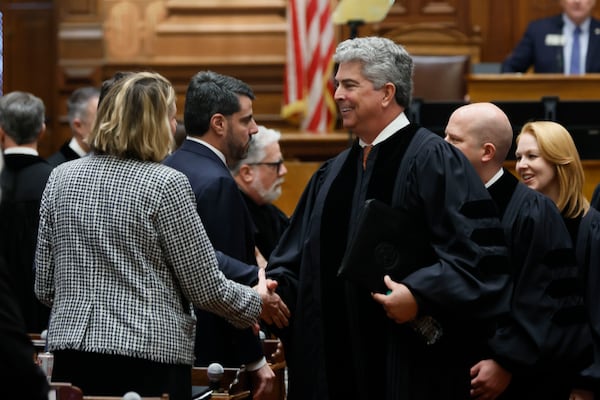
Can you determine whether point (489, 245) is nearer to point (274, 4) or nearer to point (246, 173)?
point (246, 173)

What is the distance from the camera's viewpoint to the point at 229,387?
400 cm

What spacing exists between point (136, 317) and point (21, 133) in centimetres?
268

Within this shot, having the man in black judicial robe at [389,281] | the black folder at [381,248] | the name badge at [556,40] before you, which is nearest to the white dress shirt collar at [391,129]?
the man in black judicial robe at [389,281]

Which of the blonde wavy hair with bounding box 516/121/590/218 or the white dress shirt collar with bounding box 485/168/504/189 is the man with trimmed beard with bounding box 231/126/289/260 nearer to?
the blonde wavy hair with bounding box 516/121/590/218

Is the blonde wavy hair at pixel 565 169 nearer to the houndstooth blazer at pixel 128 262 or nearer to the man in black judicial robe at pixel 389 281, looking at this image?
the man in black judicial robe at pixel 389 281

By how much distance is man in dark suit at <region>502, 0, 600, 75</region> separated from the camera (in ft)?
32.4

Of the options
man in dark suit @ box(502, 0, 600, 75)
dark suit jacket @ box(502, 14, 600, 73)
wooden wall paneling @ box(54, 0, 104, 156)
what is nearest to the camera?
man in dark suit @ box(502, 0, 600, 75)

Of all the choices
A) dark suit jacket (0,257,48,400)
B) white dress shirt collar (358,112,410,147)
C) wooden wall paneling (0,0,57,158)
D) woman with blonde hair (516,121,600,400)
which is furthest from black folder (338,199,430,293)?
wooden wall paneling (0,0,57,158)

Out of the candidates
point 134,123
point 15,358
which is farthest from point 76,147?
point 15,358

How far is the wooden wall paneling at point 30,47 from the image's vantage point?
11.5 meters

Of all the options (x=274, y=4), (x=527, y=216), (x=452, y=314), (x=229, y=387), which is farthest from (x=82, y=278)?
(x=274, y=4)

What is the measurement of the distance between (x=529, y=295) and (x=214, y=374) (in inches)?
43.9

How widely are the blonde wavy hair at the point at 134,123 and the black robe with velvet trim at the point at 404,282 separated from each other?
74cm

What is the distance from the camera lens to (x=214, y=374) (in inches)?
152
